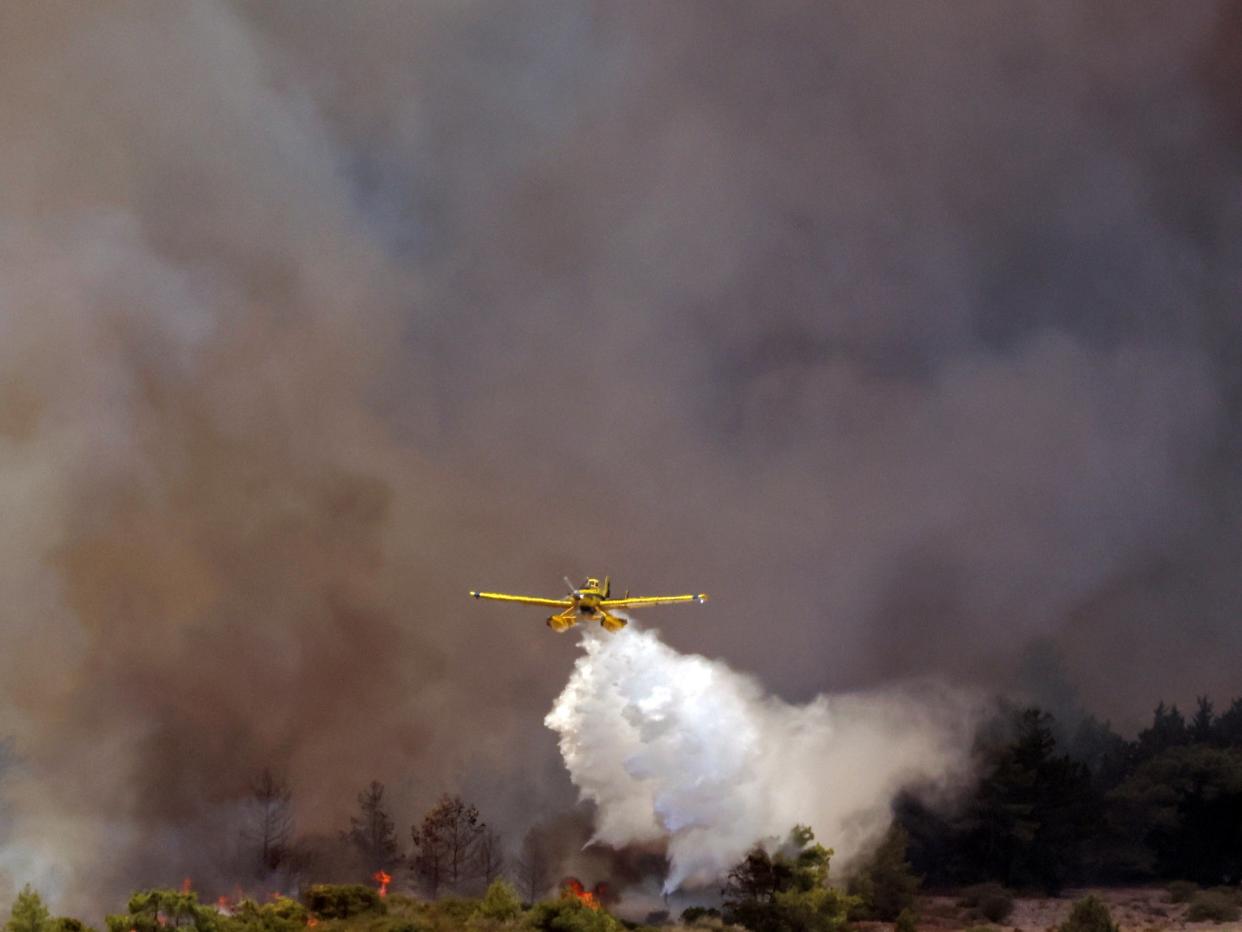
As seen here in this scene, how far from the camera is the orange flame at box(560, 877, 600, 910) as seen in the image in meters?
81.9

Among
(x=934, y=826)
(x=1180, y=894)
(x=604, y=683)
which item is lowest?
(x=1180, y=894)

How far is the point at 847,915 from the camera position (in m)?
84.1

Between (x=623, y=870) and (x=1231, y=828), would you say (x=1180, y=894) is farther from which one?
(x=623, y=870)

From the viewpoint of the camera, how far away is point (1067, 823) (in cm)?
10512

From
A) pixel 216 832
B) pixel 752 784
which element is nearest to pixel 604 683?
pixel 752 784

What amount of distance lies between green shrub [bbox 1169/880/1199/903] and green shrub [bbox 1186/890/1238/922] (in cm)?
310

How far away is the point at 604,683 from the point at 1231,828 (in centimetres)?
5766

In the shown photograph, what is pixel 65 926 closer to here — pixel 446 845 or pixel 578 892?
pixel 578 892

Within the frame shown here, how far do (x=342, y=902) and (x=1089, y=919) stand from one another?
150 feet

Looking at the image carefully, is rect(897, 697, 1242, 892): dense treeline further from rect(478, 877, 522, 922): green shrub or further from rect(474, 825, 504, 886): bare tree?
rect(478, 877, 522, 922): green shrub

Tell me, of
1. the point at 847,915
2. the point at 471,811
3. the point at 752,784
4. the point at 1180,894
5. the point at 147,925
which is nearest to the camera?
the point at 147,925

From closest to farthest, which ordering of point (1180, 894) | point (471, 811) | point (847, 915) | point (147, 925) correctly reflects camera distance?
point (147, 925)
point (847, 915)
point (1180, 894)
point (471, 811)

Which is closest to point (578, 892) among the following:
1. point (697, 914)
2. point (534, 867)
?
point (697, 914)

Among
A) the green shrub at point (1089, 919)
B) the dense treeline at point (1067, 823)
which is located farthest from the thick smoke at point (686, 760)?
the green shrub at point (1089, 919)
